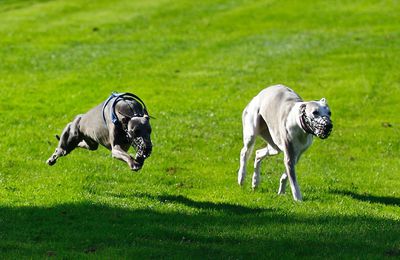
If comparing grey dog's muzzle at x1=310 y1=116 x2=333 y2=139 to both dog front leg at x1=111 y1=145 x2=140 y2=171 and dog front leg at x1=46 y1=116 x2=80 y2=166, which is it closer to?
dog front leg at x1=111 y1=145 x2=140 y2=171

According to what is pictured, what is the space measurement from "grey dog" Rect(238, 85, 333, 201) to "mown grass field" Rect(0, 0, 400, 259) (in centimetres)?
67

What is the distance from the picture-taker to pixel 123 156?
40.2ft

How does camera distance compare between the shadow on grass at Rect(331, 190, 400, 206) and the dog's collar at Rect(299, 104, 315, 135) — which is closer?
the dog's collar at Rect(299, 104, 315, 135)

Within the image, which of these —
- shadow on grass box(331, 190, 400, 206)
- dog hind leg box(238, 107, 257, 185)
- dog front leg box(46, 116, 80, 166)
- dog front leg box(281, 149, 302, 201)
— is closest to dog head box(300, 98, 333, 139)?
dog front leg box(281, 149, 302, 201)

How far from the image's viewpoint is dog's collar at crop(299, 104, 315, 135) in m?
12.6

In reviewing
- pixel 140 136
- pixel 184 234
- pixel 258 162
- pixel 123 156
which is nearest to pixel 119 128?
pixel 123 156

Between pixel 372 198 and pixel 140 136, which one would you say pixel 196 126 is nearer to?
pixel 372 198

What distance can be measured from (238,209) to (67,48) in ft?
75.1

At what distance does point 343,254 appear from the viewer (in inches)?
397

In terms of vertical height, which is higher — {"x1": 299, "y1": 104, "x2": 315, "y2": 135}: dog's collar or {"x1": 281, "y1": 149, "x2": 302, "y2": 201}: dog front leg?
{"x1": 299, "y1": 104, "x2": 315, "y2": 135}: dog's collar

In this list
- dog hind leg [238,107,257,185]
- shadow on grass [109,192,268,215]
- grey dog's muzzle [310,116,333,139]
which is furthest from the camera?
dog hind leg [238,107,257,185]

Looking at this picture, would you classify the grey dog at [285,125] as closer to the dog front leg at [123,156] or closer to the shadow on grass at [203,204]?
the shadow on grass at [203,204]

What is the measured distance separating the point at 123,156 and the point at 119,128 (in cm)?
50

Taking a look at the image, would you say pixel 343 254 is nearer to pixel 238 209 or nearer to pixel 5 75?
pixel 238 209
